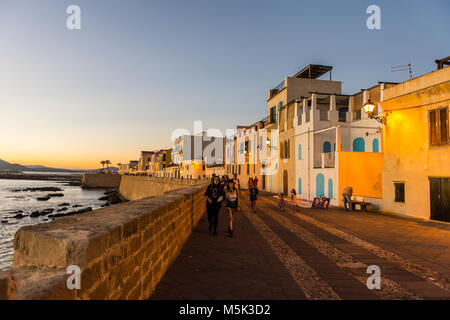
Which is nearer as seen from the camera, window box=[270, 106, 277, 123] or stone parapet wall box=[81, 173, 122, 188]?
window box=[270, 106, 277, 123]

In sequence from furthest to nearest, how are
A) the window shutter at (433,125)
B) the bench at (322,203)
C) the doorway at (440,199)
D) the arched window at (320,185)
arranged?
1. the arched window at (320,185)
2. the bench at (322,203)
3. the window shutter at (433,125)
4. the doorway at (440,199)

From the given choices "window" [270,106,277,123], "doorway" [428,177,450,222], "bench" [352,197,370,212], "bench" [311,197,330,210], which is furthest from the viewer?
"window" [270,106,277,123]

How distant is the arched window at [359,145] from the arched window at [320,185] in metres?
3.28

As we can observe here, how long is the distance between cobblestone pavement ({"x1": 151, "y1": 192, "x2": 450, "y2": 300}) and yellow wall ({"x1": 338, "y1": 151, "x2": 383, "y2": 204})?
7738mm

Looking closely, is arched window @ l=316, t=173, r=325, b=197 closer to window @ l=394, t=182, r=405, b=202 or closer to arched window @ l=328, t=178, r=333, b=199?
arched window @ l=328, t=178, r=333, b=199

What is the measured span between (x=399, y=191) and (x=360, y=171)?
13.1 feet

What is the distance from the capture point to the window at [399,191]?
1312 cm

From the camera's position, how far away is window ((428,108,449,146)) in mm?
11359

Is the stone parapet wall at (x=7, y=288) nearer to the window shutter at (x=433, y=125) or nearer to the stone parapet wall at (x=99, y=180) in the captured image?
the window shutter at (x=433, y=125)

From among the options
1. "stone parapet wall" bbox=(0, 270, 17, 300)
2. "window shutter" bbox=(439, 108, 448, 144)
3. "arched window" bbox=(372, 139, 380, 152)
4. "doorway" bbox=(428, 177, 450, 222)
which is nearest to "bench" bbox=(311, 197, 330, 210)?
"doorway" bbox=(428, 177, 450, 222)

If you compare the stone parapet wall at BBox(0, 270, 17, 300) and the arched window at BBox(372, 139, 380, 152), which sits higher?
the arched window at BBox(372, 139, 380, 152)

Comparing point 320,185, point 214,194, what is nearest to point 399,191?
point 320,185

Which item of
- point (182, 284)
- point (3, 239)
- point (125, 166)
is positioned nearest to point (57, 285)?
point (182, 284)

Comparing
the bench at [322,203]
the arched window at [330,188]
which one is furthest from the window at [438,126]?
the arched window at [330,188]
